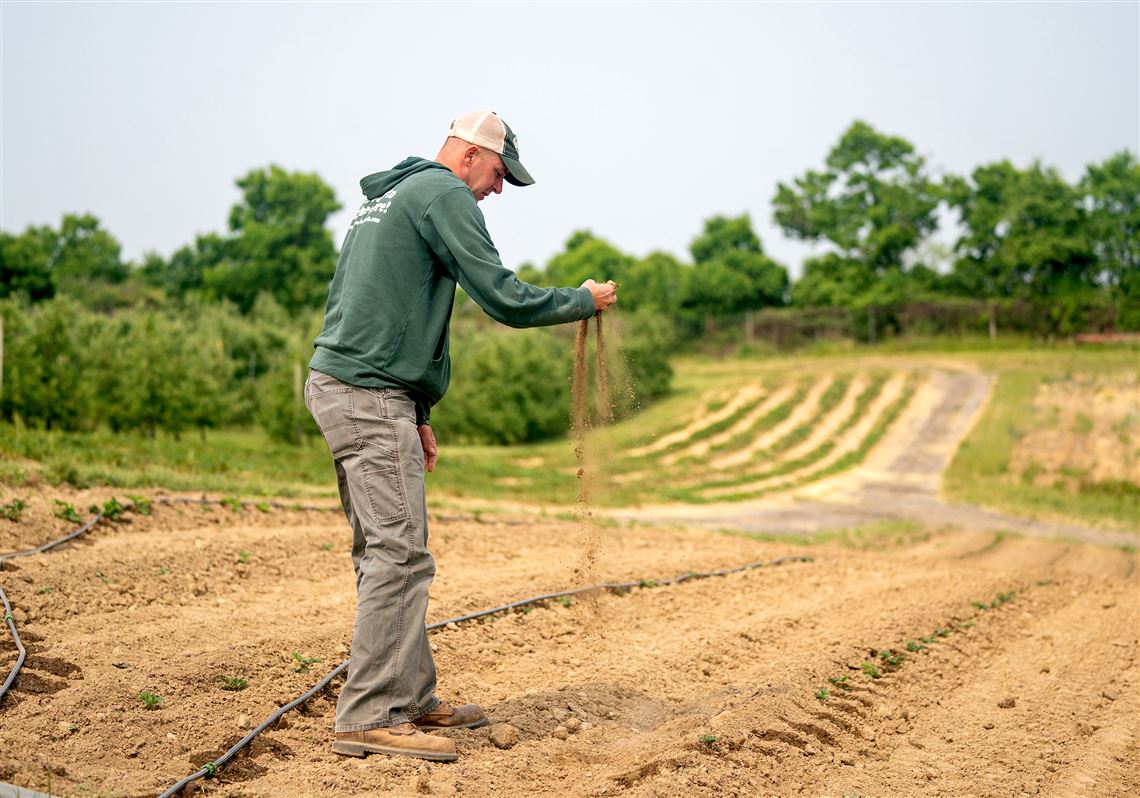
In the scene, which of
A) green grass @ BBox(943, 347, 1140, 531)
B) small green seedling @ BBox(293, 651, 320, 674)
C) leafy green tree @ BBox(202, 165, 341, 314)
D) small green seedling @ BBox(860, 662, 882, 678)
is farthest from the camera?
leafy green tree @ BBox(202, 165, 341, 314)

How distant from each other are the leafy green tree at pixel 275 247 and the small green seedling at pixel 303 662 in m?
50.6

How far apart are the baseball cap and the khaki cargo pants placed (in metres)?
1.01

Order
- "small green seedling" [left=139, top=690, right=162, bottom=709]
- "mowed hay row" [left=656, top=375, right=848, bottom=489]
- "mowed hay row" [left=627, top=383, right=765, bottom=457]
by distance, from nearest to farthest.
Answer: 1. "small green seedling" [left=139, top=690, right=162, bottom=709]
2. "mowed hay row" [left=656, top=375, right=848, bottom=489]
3. "mowed hay row" [left=627, top=383, right=765, bottom=457]

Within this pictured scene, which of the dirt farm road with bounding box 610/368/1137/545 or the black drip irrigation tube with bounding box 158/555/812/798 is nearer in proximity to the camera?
the black drip irrigation tube with bounding box 158/555/812/798

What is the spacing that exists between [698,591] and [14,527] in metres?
4.88

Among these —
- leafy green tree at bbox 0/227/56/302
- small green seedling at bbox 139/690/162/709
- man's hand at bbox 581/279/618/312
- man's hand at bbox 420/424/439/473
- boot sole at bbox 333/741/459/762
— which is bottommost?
boot sole at bbox 333/741/459/762

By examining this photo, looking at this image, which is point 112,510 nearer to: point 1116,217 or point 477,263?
point 477,263

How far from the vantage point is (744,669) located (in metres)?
5.85

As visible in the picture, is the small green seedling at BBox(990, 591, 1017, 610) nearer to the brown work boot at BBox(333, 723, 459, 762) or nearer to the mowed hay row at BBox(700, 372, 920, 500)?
the brown work boot at BBox(333, 723, 459, 762)

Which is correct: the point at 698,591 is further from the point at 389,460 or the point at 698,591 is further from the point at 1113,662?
the point at 389,460

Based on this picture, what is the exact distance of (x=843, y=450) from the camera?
2420 cm

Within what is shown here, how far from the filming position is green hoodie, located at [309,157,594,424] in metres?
3.93

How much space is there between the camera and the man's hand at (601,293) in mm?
4219

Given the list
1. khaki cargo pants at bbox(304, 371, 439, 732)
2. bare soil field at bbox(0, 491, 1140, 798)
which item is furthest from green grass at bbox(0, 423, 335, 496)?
khaki cargo pants at bbox(304, 371, 439, 732)
